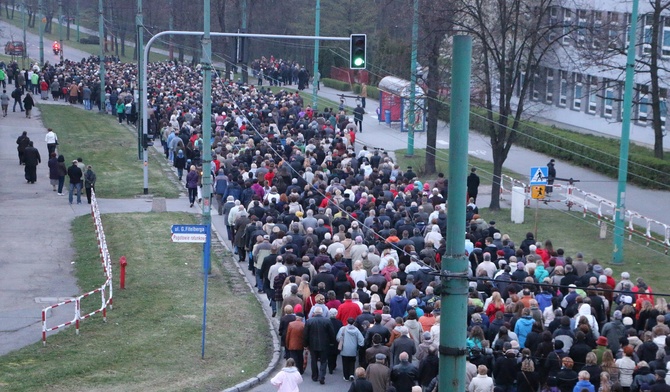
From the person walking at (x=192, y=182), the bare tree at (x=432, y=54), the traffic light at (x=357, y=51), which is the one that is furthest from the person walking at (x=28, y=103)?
the traffic light at (x=357, y=51)

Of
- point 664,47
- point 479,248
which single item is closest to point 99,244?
point 479,248

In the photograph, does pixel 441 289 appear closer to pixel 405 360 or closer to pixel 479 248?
pixel 405 360

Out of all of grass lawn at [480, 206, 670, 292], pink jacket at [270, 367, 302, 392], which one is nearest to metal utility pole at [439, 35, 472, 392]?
pink jacket at [270, 367, 302, 392]

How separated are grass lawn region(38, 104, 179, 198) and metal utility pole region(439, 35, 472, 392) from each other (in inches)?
1035

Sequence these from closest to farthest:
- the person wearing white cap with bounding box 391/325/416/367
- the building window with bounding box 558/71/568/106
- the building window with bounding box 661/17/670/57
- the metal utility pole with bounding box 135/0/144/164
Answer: the person wearing white cap with bounding box 391/325/416/367, the metal utility pole with bounding box 135/0/144/164, the building window with bounding box 661/17/670/57, the building window with bounding box 558/71/568/106

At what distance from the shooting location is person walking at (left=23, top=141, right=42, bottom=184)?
32.8m

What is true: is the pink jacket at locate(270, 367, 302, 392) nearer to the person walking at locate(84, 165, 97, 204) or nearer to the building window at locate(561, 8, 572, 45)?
the person walking at locate(84, 165, 97, 204)

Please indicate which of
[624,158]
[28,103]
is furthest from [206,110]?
[28,103]

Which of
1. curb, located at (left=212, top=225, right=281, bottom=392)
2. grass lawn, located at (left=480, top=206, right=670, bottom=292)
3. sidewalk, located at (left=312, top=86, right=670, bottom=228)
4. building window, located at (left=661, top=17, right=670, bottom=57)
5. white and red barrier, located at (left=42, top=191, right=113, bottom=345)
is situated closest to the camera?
curb, located at (left=212, top=225, right=281, bottom=392)

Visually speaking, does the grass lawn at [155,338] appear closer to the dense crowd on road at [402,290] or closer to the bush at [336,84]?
the dense crowd on road at [402,290]

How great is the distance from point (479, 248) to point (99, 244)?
31.3ft

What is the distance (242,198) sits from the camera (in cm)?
2714

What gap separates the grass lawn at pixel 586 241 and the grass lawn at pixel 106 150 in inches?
427

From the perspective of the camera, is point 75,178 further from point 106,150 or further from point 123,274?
point 106,150
